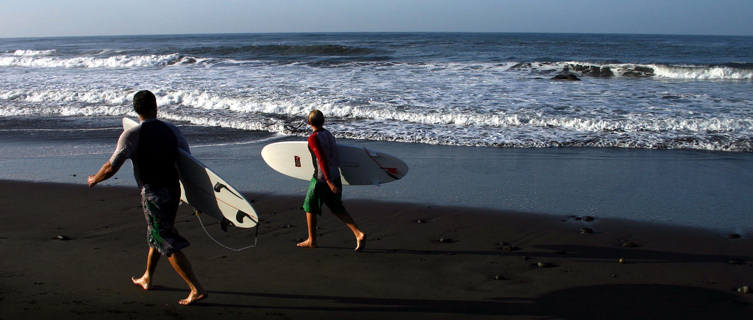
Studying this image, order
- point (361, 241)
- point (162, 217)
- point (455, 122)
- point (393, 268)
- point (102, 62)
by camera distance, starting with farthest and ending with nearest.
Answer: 1. point (102, 62)
2. point (455, 122)
3. point (361, 241)
4. point (393, 268)
5. point (162, 217)

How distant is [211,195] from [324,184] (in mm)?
1046

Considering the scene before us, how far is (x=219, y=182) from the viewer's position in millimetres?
3982

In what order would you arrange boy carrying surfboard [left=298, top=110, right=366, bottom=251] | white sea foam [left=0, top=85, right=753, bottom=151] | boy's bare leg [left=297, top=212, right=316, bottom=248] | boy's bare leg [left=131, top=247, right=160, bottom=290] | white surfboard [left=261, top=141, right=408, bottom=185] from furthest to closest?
white sea foam [left=0, top=85, right=753, bottom=151] < white surfboard [left=261, top=141, right=408, bottom=185] < boy's bare leg [left=297, top=212, right=316, bottom=248] < boy carrying surfboard [left=298, top=110, right=366, bottom=251] < boy's bare leg [left=131, top=247, right=160, bottom=290]

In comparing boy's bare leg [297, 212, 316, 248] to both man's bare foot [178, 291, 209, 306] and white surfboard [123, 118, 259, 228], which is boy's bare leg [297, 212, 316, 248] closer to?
white surfboard [123, 118, 259, 228]

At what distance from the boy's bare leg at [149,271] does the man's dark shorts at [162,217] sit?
0.73ft

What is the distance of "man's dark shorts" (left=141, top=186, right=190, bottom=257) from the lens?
362 centimetres

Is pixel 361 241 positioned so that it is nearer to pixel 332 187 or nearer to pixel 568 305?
pixel 332 187

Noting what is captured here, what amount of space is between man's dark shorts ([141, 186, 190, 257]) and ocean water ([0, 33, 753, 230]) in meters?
3.11

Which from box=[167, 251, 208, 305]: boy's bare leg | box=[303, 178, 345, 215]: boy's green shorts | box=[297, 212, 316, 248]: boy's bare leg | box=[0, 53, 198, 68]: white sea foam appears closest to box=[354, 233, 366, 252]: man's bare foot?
box=[303, 178, 345, 215]: boy's green shorts

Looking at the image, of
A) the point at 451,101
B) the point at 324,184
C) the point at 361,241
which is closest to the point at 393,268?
the point at 361,241

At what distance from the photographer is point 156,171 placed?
359 centimetres

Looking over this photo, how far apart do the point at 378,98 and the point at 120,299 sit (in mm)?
10759

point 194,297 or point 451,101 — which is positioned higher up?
point 451,101

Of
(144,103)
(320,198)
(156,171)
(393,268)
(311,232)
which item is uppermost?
(144,103)
